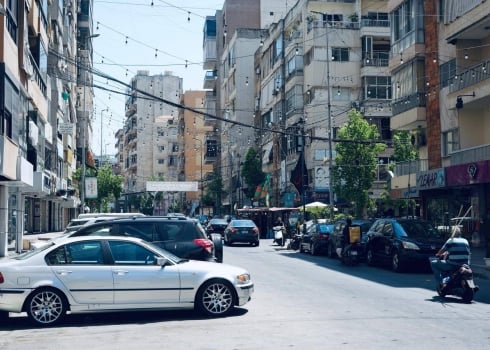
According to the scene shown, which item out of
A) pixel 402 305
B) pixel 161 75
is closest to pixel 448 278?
pixel 402 305

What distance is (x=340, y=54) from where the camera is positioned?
54031 millimetres

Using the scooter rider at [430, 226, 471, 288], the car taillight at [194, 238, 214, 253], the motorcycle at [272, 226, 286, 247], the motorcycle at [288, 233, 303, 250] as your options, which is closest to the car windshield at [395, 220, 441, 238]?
the scooter rider at [430, 226, 471, 288]

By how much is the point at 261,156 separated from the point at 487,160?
147 feet

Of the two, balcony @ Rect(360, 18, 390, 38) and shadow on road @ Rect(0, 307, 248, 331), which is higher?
balcony @ Rect(360, 18, 390, 38)

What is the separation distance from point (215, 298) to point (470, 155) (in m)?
21.2

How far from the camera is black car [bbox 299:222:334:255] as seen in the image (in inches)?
1162

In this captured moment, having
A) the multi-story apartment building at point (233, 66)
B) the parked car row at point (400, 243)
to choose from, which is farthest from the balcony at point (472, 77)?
the multi-story apartment building at point (233, 66)

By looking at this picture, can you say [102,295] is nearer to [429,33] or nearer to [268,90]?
[429,33]

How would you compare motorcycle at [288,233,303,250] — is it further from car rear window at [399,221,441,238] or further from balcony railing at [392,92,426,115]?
car rear window at [399,221,441,238]

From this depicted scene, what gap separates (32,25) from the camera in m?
30.9

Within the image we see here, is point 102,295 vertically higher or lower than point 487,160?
lower

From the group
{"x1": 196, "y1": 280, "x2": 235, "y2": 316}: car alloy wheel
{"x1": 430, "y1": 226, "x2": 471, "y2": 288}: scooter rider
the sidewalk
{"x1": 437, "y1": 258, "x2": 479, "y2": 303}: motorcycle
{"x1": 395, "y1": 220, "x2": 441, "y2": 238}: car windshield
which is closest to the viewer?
{"x1": 196, "y1": 280, "x2": 235, "y2": 316}: car alloy wheel

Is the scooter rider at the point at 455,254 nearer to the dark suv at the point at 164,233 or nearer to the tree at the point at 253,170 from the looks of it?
the dark suv at the point at 164,233

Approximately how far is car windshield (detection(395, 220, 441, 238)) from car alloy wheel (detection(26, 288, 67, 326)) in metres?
13.6
